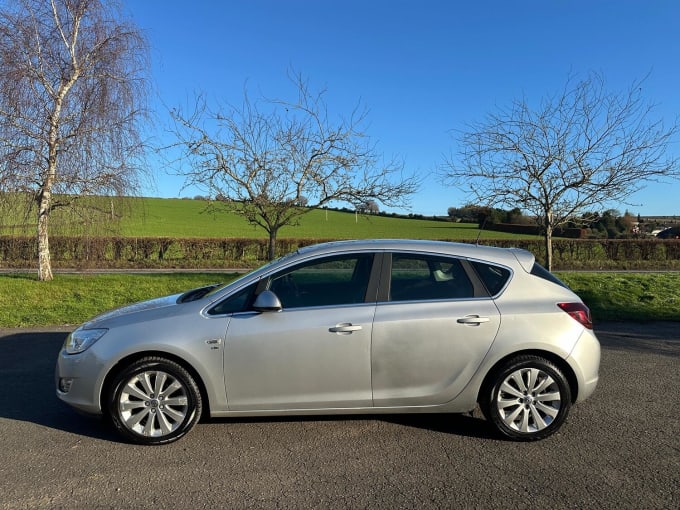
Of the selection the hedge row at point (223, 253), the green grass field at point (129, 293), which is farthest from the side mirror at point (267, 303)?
the hedge row at point (223, 253)

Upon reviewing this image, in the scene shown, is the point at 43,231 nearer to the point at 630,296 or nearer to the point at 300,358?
the point at 300,358

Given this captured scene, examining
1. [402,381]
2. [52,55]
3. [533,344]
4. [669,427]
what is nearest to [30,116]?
[52,55]

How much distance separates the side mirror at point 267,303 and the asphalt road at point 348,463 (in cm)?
104

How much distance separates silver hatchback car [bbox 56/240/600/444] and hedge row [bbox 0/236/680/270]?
57.6 feet

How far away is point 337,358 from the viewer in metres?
3.72

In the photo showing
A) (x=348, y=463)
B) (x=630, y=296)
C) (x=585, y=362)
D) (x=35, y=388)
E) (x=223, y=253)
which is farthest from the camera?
(x=223, y=253)

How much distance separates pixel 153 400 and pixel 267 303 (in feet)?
3.81

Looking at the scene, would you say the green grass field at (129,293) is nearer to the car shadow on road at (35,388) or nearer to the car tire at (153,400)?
the car shadow on road at (35,388)

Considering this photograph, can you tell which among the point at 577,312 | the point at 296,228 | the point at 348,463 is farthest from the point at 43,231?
the point at 296,228

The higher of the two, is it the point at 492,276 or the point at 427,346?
the point at 492,276

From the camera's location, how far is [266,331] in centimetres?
372

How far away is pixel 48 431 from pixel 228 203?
8.26 meters

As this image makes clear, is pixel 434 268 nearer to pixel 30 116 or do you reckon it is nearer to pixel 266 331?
pixel 266 331

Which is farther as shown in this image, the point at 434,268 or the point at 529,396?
the point at 434,268
